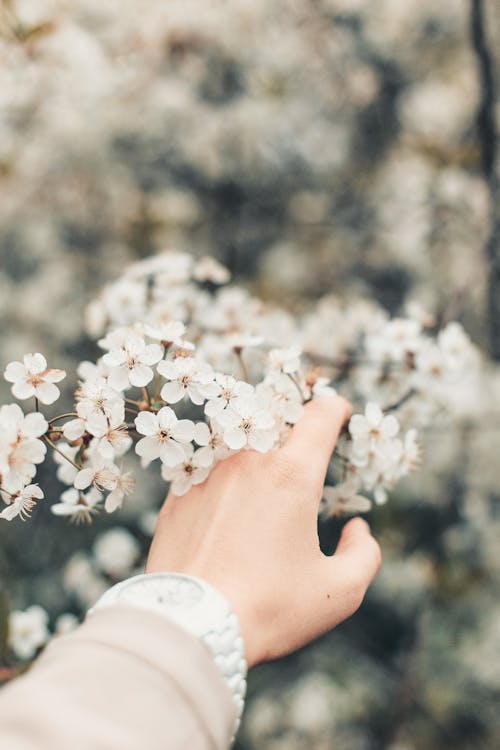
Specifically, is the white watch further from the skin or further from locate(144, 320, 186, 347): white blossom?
locate(144, 320, 186, 347): white blossom

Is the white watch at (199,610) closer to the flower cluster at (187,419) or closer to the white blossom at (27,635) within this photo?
the flower cluster at (187,419)

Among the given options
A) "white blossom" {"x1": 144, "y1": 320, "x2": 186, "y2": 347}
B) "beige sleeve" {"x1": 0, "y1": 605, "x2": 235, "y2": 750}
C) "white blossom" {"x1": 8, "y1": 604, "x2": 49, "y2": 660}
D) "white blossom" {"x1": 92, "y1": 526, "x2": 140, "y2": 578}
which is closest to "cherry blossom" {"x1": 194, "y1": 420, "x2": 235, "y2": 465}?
"white blossom" {"x1": 144, "y1": 320, "x2": 186, "y2": 347}

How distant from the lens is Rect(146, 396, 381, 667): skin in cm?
72

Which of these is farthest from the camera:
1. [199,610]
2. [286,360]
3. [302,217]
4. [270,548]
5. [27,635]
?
[302,217]

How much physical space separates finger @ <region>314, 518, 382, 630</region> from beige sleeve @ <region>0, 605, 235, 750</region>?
228mm

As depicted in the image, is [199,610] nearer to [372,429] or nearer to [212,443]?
[212,443]

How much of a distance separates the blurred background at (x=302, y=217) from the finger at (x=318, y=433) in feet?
3.81

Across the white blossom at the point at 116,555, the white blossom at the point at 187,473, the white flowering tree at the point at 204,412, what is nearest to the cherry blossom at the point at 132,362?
the white flowering tree at the point at 204,412

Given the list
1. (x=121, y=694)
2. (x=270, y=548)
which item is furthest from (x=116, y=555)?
(x=121, y=694)

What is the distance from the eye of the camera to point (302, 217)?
2939 millimetres

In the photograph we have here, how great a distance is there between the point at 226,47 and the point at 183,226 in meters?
0.76

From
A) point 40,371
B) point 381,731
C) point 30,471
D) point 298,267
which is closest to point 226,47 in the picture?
point 298,267

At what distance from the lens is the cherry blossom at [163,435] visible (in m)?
0.82

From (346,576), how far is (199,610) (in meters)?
0.25
